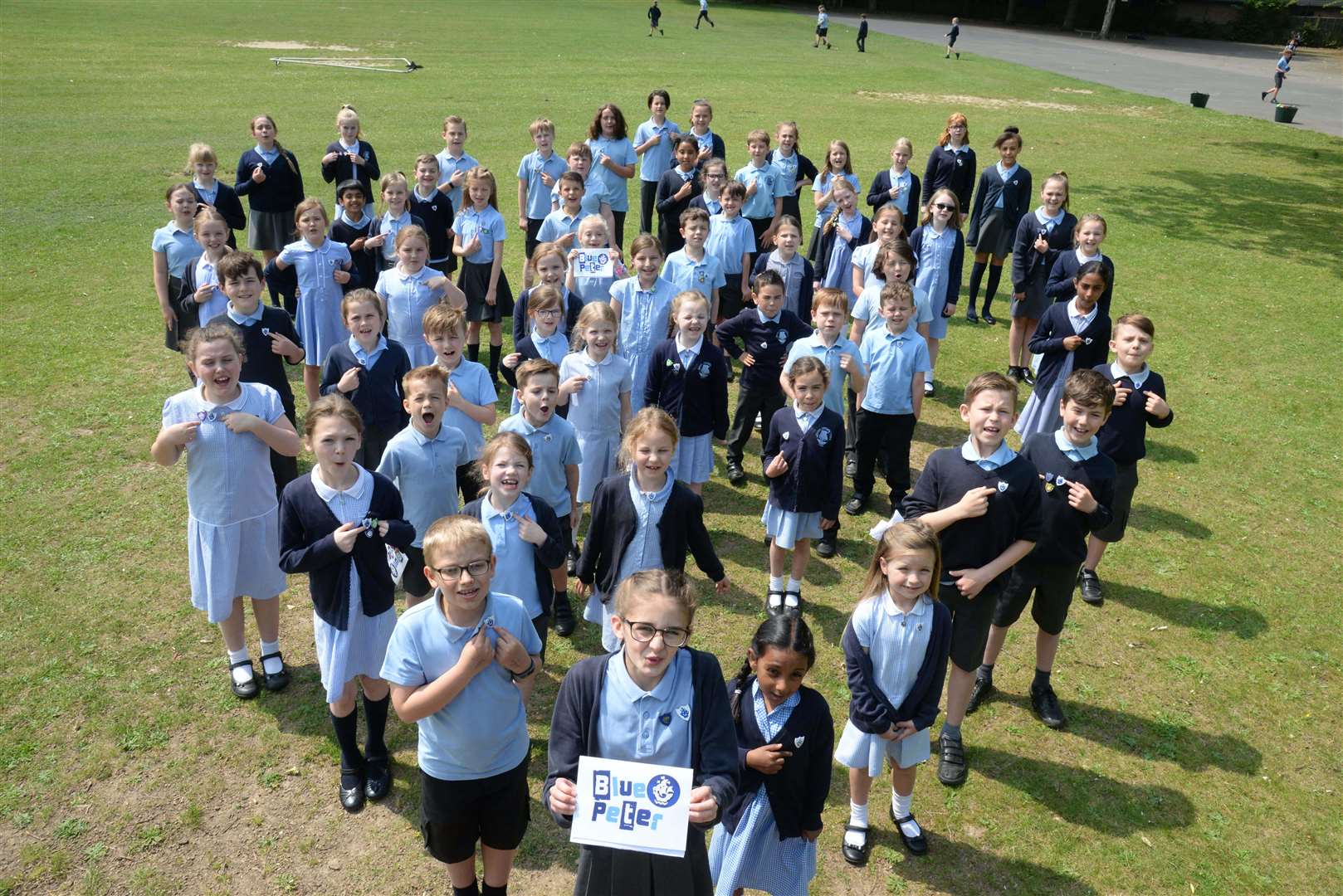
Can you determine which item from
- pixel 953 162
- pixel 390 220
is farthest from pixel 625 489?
pixel 953 162

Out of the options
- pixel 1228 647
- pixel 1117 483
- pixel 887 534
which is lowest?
pixel 1228 647

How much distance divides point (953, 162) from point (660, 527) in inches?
373

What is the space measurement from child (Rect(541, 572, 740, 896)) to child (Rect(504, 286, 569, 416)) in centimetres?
373

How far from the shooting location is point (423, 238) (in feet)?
25.2

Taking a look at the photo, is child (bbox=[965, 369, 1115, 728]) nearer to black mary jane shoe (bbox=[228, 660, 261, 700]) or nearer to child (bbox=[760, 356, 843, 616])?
child (bbox=[760, 356, 843, 616])

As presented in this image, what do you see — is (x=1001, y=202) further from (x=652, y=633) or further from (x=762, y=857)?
(x=652, y=633)

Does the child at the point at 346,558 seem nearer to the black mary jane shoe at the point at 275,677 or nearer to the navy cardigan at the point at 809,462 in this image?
the black mary jane shoe at the point at 275,677

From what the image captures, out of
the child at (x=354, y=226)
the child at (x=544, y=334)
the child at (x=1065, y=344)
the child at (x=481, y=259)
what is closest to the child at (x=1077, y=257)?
the child at (x=1065, y=344)

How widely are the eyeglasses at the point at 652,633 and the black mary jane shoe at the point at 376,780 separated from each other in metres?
2.51

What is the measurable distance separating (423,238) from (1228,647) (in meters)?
7.16

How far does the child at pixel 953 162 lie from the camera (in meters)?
12.3

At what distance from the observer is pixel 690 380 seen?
707 cm

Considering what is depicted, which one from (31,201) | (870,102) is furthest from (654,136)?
(870,102)

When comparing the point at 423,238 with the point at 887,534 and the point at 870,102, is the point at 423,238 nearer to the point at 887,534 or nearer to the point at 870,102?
the point at 887,534
